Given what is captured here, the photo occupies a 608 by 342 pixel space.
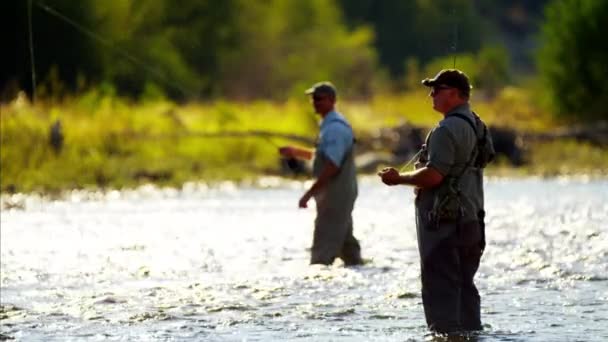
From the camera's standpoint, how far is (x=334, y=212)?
13812 mm

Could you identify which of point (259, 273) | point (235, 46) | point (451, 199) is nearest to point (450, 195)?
point (451, 199)

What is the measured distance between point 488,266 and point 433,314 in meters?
4.88

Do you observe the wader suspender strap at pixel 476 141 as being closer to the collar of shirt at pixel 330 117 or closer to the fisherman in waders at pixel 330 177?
the fisherman in waders at pixel 330 177

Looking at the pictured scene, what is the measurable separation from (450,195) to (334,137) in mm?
4162

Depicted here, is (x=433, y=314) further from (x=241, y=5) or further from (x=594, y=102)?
(x=241, y=5)

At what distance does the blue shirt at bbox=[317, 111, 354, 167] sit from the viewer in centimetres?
1347

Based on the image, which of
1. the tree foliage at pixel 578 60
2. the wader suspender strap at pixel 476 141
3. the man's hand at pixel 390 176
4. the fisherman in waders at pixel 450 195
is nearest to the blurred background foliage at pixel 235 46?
the tree foliage at pixel 578 60

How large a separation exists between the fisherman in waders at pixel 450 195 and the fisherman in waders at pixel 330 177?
3.71 m

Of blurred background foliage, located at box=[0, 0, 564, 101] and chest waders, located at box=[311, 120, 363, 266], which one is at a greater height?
blurred background foliage, located at box=[0, 0, 564, 101]

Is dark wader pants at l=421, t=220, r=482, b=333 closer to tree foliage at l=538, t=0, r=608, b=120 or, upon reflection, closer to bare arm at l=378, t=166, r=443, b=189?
bare arm at l=378, t=166, r=443, b=189

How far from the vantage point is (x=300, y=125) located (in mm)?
33656

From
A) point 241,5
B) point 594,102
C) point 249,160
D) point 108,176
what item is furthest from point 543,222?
A: point 241,5

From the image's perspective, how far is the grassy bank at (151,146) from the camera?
2500cm

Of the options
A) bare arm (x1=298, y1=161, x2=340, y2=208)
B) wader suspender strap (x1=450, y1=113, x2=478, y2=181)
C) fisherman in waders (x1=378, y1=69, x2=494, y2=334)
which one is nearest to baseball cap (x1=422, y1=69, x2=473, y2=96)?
fisherman in waders (x1=378, y1=69, x2=494, y2=334)
